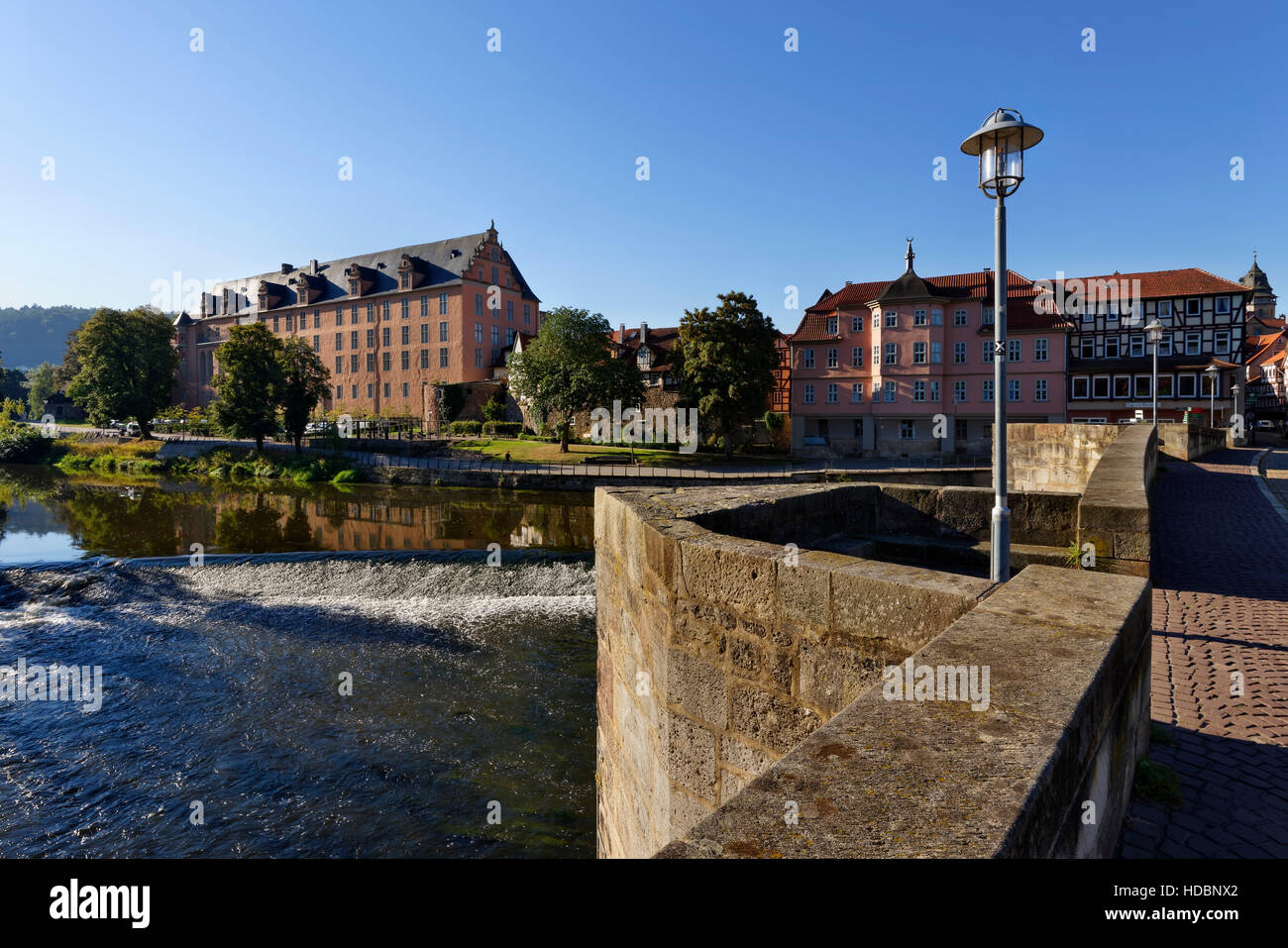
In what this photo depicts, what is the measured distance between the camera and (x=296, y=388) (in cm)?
5131

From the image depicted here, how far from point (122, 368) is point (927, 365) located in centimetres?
6343

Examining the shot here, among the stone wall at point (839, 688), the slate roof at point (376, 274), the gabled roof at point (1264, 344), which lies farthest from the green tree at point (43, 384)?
the gabled roof at point (1264, 344)

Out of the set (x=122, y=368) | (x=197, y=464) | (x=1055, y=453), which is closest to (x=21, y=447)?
(x=122, y=368)

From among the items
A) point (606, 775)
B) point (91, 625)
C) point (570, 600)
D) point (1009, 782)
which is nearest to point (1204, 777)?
point (1009, 782)

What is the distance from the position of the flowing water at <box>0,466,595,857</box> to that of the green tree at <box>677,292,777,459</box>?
88.4 feet

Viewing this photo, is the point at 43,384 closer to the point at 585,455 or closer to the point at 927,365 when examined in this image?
the point at 585,455

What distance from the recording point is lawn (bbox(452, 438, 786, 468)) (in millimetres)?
45281

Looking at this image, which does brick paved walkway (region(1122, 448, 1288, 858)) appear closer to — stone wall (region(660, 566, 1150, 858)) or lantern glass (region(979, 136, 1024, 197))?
stone wall (region(660, 566, 1150, 858))

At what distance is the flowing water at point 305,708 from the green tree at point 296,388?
30.0 m

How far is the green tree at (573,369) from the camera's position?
4800cm

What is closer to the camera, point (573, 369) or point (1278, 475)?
point (1278, 475)

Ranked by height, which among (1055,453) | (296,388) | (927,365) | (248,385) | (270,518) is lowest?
(270,518)

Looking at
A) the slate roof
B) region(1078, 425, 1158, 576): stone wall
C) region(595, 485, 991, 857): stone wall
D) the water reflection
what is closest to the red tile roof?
the water reflection
